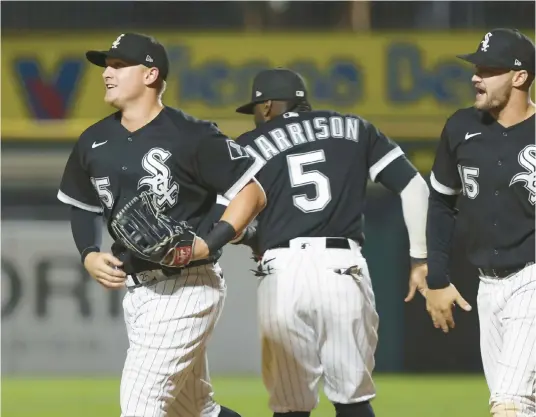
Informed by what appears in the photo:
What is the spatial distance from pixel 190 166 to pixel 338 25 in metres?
7.87

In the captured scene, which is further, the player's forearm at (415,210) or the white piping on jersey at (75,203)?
the player's forearm at (415,210)

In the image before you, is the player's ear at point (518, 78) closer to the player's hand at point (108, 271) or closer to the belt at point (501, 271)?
the belt at point (501, 271)

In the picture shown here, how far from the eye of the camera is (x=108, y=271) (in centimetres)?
487

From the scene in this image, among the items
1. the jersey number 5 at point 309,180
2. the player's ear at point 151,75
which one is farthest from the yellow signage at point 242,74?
the player's ear at point 151,75

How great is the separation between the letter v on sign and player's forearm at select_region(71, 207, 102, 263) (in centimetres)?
715

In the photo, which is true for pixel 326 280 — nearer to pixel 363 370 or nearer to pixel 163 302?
pixel 363 370

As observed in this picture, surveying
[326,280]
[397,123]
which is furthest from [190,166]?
[397,123]

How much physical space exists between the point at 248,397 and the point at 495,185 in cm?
540

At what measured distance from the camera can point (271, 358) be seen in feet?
19.2

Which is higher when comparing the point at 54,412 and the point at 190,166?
the point at 190,166

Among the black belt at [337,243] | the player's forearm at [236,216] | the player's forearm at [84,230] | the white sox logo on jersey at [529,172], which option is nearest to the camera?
the player's forearm at [236,216]

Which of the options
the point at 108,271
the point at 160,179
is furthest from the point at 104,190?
the point at 108,271

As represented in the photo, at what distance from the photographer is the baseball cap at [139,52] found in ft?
16.5

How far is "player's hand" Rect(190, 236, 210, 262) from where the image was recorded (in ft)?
15.5
